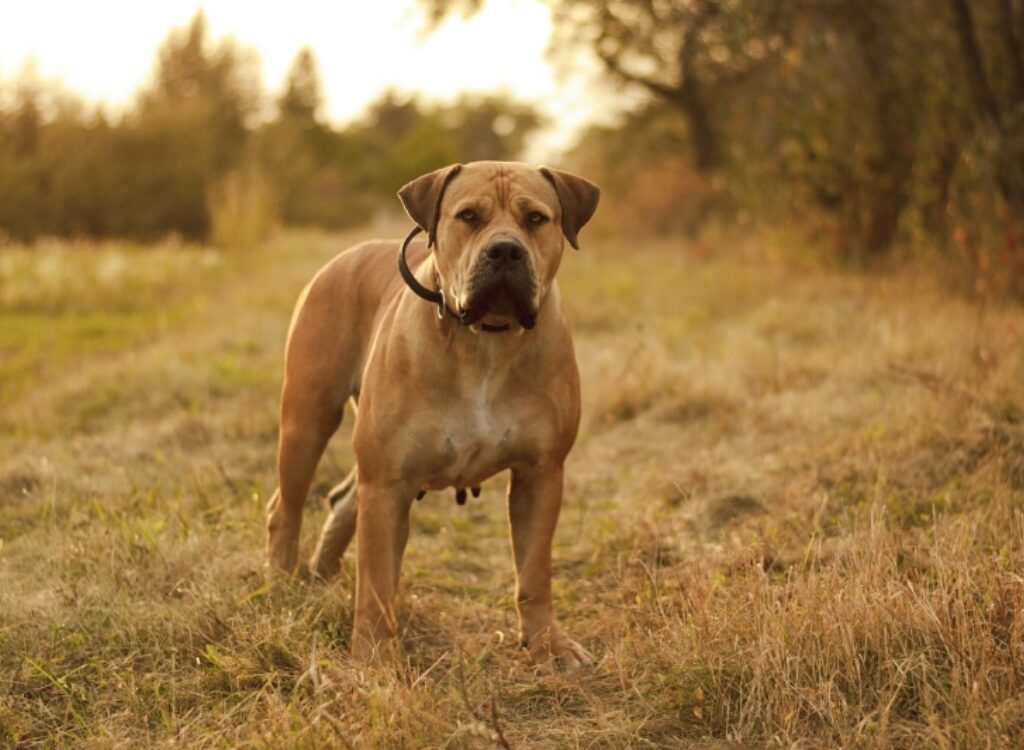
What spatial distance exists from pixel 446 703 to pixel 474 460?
847 millimetres

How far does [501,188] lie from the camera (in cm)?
391

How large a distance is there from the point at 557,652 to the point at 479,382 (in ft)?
3.06

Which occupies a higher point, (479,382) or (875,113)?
(875,113)

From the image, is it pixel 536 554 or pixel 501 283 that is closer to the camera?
pixel 501 283

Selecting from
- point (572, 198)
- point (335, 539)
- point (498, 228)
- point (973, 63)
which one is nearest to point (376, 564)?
point (335, 539)

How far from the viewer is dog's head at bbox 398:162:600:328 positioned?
369cm

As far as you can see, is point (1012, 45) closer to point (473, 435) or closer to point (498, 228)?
point (498, 228)

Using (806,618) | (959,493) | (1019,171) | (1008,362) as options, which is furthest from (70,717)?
(1019,171)

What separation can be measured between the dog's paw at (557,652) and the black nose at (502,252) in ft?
4.05

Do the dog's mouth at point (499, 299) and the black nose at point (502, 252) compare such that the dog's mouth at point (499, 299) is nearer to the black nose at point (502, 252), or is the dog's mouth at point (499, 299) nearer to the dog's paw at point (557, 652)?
the black nose at point (502, 252)

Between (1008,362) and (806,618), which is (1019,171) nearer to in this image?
(1008,362)

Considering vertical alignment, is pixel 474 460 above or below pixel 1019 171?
below

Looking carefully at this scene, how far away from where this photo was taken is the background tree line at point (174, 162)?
1959 cm

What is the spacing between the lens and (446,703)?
131 inches
